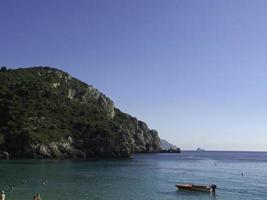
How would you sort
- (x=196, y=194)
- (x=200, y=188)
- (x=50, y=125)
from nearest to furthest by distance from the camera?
(x=196, y=194) < (x=200, y=188) < (x=50, y=125)

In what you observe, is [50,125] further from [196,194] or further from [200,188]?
[196,194]

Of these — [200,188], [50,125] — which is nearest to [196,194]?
[200,188]

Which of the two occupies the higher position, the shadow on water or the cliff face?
the cliff face

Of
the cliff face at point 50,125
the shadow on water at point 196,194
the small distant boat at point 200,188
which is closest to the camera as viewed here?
the shadow on water at point 196,194

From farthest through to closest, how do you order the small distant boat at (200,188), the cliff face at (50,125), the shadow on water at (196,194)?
the cliff face at (50,125) → the small distant boat at (200,188) → the shadow on water at (196,194)

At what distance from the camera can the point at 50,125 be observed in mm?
152000

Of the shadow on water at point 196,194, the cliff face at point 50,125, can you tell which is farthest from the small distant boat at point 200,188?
the cliff face at point 50,125

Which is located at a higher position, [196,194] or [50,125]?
[50,125]

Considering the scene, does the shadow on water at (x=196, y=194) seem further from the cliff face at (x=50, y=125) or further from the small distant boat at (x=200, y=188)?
the cliff face at (x=50, y=125)

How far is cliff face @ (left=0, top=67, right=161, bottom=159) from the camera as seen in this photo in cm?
13675

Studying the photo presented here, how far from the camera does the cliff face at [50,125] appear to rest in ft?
449

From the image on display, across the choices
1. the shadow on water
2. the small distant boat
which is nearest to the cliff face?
the small distant boat

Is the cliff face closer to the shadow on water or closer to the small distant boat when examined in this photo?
the small distant boat

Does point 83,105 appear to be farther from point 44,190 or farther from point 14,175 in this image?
point 44,190
